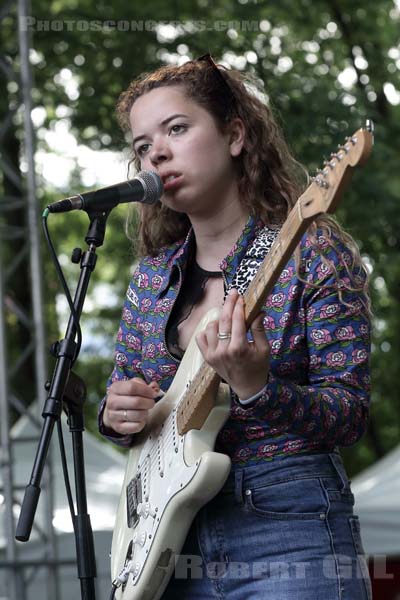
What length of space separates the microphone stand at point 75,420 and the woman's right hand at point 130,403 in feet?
0.26

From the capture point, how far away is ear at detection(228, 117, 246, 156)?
86.4 inches

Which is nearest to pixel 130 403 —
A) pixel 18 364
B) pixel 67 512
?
pixel 18 364

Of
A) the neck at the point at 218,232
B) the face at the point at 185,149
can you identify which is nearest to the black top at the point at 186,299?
the neck at the point at 218,232

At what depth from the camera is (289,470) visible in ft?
6.13

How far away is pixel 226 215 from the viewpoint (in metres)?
2.16

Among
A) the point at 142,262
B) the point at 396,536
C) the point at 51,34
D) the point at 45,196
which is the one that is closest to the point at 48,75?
the point at 51,34

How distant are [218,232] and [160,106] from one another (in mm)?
311

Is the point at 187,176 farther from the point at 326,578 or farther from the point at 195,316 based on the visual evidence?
the point at 326,578

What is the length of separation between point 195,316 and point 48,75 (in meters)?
5.59

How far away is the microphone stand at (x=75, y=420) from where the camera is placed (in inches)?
75.2

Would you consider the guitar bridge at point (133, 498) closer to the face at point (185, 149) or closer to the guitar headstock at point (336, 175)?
the face at point (185, 149)

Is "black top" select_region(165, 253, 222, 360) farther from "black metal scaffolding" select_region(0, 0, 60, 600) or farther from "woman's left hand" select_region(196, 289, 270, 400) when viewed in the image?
"black metal scaffolding" select_region(0, 0, 60, 600)

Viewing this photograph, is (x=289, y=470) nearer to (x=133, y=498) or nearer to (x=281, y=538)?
(x=281, y=538)

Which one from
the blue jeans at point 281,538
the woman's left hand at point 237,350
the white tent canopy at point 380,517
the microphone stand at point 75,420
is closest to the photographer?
the woman's left hand at point 237,350
